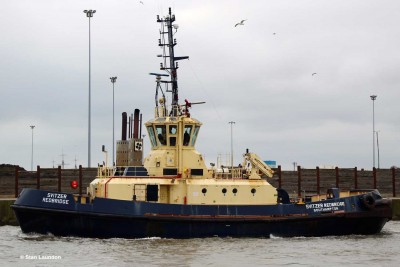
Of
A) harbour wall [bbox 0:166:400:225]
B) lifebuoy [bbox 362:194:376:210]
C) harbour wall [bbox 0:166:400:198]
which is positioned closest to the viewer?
lifebuoy [bbox 362:194:376:210]

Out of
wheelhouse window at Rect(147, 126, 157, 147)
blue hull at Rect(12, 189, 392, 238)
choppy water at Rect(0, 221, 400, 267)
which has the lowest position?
choppy water at Rect(0, 221, 400, 267)

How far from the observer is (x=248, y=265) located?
69.5ft

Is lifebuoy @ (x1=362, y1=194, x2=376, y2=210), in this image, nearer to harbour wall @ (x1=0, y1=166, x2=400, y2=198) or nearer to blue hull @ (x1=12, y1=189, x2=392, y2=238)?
blue hull @ (x1=12, y1=189, x2=392, y2=238)

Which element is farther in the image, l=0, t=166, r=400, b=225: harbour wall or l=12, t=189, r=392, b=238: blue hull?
l=0, t=166, r=400, b=225: harbour wall

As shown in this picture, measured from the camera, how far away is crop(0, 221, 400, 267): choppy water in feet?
70.8

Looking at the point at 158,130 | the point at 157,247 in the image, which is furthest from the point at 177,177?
the point at 157,247

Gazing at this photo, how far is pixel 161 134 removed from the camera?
2803cm

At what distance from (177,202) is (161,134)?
2619 millimetres

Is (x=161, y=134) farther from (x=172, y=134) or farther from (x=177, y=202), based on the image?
(x=177, y=202)

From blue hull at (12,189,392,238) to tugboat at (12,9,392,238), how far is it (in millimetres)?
33

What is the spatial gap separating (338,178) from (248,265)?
66.7ft

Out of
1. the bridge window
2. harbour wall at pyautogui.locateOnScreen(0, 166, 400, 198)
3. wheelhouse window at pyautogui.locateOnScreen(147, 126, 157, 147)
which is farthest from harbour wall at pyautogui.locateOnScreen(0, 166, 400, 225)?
the bridge window

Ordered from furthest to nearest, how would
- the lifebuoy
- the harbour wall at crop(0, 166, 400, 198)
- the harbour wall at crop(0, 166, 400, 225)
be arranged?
the harbour wall at crop(0, 166, 400, 198) < the harbour wall at crop(0, 166, 400, 225) < the lifebuoy

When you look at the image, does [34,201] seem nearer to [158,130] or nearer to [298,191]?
[158,130]
